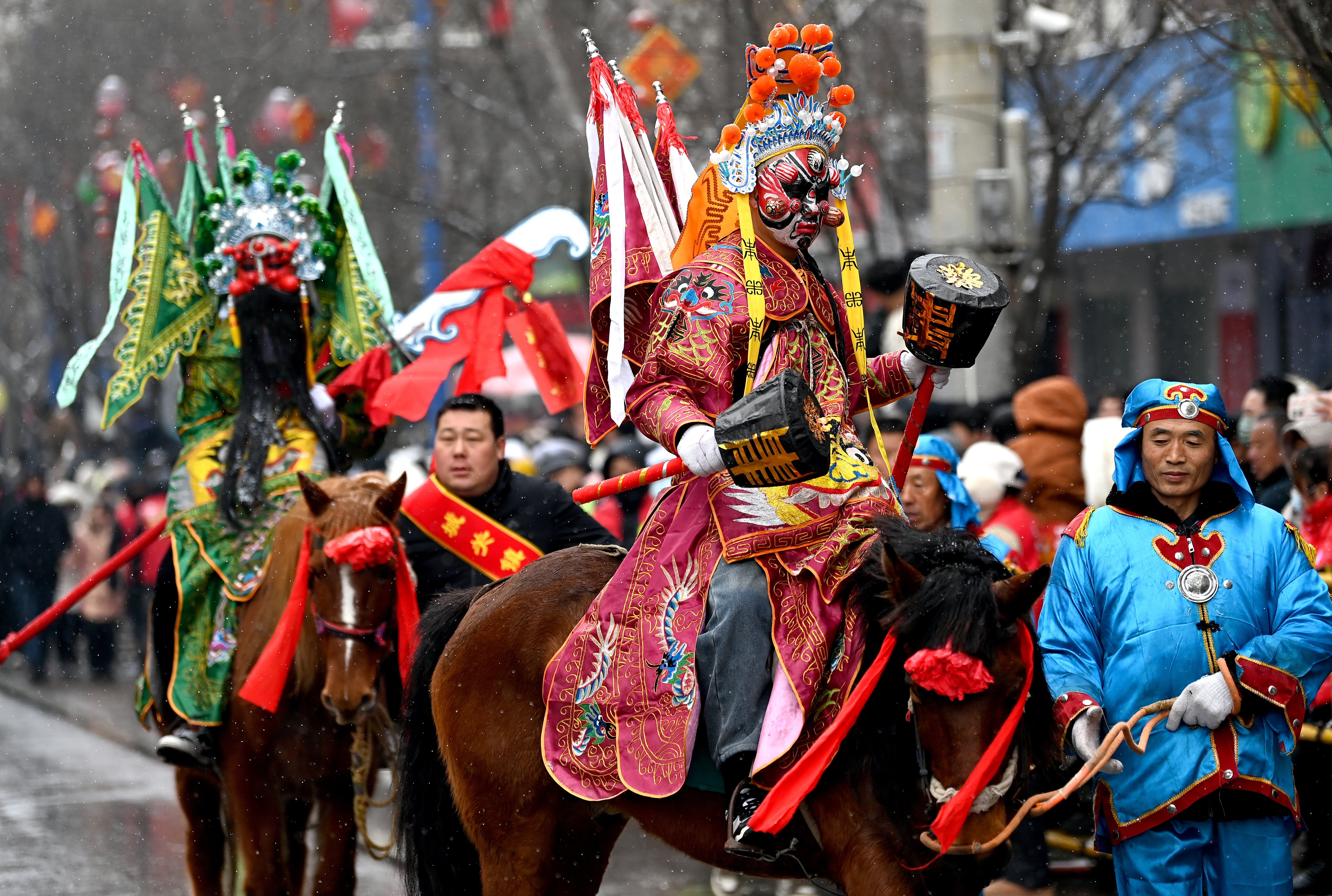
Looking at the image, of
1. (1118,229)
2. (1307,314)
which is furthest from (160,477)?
(1307,314)

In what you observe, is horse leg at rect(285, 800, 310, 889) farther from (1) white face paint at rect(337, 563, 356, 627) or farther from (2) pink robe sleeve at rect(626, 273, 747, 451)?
(2) pink robe sleeve at rect(626, 273, 747, 451)

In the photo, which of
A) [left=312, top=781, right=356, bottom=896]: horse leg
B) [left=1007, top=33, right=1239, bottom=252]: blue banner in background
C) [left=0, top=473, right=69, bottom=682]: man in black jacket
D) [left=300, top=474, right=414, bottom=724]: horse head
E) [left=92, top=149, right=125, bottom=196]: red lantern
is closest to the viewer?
[left=300, top=474, right=414, bottom=724]: horse head

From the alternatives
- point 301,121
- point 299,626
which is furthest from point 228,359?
point 301,121

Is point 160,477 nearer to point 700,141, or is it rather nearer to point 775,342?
point 700,141

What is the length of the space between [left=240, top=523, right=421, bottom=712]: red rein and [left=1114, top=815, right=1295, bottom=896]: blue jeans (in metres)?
2.84

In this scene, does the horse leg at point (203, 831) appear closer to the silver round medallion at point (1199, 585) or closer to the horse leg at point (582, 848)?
the horse leg at point (582, 848)

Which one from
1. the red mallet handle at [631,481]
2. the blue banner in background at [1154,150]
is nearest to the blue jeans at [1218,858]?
the red mallet handle at [631,481]

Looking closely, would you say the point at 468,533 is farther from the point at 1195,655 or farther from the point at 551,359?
the point at 1195,655

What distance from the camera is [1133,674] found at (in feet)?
15.6

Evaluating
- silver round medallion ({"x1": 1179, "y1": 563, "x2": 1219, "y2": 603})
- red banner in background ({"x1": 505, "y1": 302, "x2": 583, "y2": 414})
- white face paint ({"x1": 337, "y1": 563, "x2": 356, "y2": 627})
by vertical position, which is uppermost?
red banner in background ({"x1": 505, "y1": 302, "x2": 583, "y2": 414})

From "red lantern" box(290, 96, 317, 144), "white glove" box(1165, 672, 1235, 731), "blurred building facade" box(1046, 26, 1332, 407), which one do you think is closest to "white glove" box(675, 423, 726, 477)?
"white glove" box(1165, 672, 1235, 731)

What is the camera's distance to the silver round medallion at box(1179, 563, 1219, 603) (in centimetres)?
Result: 472

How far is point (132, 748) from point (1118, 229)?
1183cm

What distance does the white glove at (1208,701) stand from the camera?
14.9 ft
